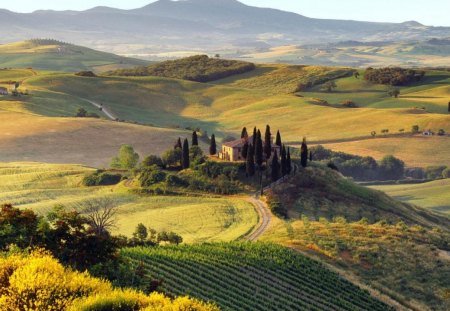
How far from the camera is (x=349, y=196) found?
8644 centimetres

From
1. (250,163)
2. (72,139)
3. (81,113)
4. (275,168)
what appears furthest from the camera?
(81,113)

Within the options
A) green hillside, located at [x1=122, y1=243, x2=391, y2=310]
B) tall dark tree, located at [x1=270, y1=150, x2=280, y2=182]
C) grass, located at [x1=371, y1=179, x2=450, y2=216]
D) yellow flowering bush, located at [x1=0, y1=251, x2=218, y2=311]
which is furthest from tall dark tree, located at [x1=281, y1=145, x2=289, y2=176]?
yellow flowering bush, located at [x1=0, y1=251, x2=218, y2=311]

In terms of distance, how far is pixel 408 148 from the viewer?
168 metres

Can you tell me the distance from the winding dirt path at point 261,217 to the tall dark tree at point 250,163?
5107 mm

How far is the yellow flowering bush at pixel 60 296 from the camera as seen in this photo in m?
27.4

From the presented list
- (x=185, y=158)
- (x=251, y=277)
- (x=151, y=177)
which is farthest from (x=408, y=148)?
(x=251, y=277)

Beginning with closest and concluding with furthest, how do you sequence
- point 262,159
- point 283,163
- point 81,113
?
point 283,163
point 262,159
point 81,113

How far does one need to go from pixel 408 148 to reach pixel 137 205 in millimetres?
103046

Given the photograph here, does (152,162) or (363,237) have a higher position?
(152,162)

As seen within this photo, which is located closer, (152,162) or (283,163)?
(283,163)

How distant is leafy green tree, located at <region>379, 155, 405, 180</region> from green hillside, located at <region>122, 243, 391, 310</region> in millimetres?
101208

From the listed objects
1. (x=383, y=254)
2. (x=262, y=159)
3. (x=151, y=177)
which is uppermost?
(x=262, y=159)

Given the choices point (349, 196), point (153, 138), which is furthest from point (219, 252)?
point (153, 138)

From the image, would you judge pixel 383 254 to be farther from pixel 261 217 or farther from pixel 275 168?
pixel 275 168
